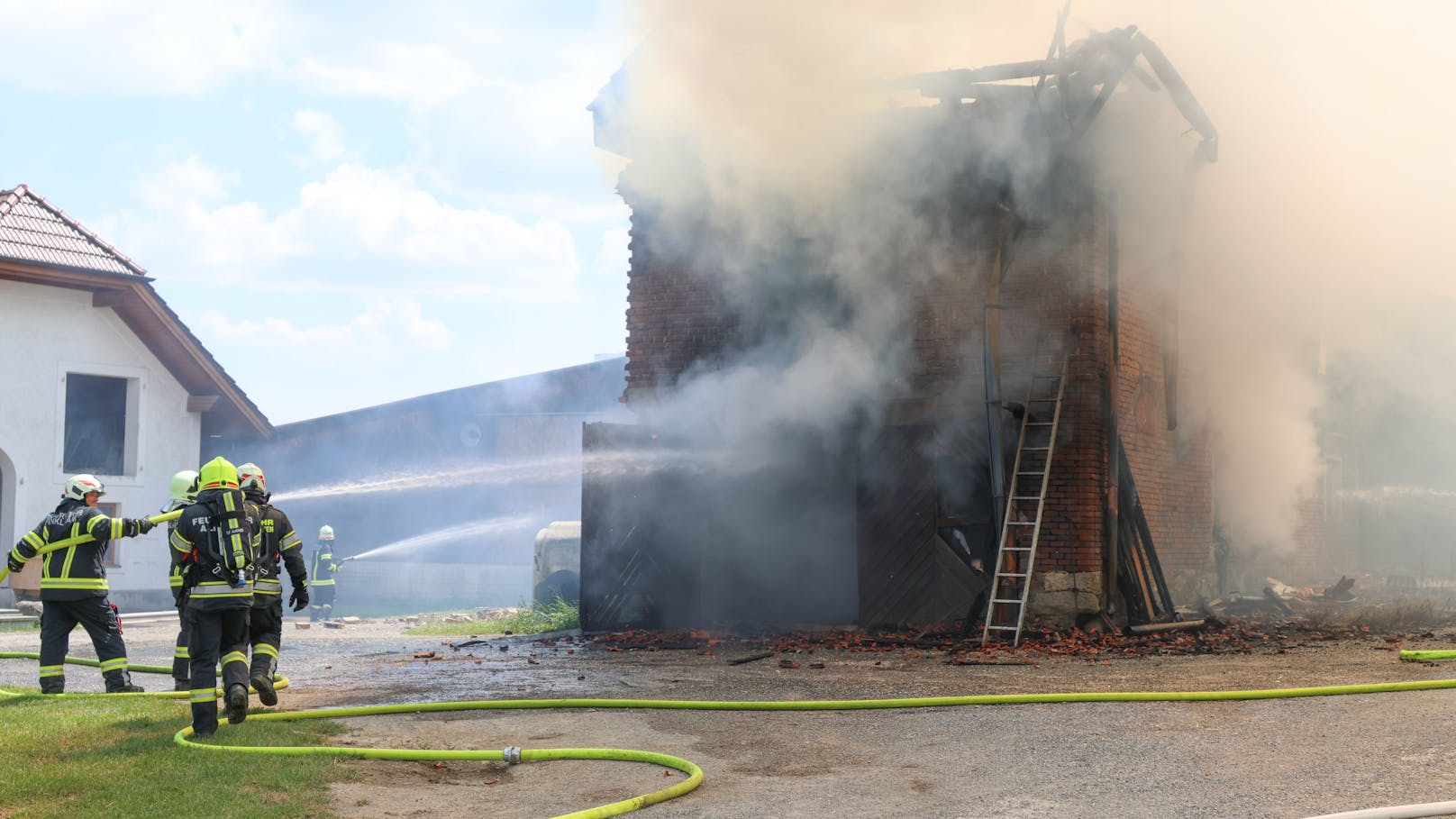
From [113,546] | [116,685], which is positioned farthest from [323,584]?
[116,685]

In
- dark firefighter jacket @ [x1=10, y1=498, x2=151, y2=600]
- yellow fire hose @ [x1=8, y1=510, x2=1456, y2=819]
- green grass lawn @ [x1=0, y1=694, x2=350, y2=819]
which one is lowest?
green grass lawn @ [x1=0, y1=694, x2=350, y2=819]

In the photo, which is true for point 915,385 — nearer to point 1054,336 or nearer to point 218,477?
point 1054,336

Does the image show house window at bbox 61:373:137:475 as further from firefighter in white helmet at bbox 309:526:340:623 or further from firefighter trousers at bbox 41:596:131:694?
firefighter trousers at bbox 41:596:131:694

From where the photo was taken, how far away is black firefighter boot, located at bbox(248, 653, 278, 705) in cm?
778

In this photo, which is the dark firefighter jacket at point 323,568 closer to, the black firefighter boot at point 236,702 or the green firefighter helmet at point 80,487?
the green firefighter helmet at point 80,487

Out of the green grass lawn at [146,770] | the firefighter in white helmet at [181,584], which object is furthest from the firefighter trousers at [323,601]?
the green grass lawn at [146,770]

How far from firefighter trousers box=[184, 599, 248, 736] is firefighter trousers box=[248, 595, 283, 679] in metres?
0.50

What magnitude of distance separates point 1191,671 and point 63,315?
18.1m

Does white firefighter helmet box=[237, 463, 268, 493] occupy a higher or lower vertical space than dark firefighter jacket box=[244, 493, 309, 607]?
higher

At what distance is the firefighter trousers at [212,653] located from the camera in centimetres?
689

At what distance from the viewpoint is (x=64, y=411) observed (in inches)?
811

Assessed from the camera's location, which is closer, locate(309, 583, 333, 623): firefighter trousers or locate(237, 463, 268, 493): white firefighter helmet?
locate(237, 463, 268, 493): white firefighter helmet

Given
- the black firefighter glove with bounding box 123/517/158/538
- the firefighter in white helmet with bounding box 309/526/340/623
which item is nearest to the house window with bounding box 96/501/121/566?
the firefighter in white helmet with bounding box 309/526/340/623

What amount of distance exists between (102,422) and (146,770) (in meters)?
17.5
